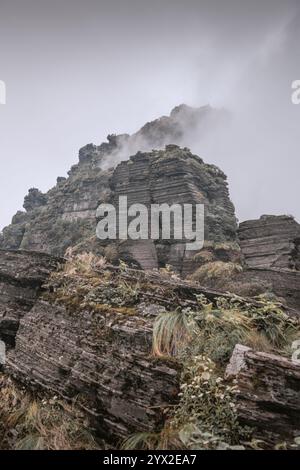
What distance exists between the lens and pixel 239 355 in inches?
165

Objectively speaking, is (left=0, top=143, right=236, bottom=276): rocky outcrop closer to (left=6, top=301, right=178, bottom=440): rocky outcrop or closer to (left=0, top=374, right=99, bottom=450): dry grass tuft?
(left=6, top=301, right=178, bottom=440): rocky outcrop

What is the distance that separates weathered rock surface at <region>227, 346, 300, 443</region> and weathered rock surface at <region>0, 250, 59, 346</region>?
4.36m

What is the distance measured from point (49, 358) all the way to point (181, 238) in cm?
2195

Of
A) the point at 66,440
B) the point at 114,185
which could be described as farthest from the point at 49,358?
the point at 114,185

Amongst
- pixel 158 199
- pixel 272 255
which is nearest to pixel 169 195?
pixel 158 199

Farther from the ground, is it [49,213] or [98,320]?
[49,213]

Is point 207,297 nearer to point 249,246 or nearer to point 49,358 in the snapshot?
point 49,358

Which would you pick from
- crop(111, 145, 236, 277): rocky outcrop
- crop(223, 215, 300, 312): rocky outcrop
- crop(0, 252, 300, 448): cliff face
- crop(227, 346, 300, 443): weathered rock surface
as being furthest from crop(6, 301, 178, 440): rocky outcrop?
crop(111, 145, 236, 277): rocky outcrop

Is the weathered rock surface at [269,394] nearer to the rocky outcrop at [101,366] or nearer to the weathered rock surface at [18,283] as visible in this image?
the rocky outcrop at [101,366]

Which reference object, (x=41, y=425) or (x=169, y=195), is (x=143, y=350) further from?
(x=169, y=195)

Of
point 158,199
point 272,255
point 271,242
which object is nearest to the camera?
point 272,255

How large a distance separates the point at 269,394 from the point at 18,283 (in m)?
5.26

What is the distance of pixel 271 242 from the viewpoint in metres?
19.8

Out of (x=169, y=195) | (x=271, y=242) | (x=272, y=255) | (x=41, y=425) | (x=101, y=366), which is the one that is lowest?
(x=41, y=425)
